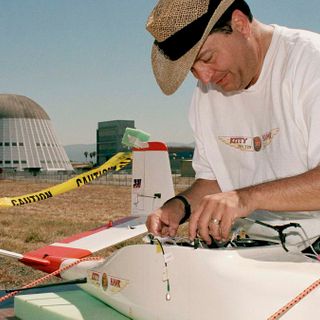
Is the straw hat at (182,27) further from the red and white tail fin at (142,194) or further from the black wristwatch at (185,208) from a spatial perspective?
the red and white tail fin at (142,194)

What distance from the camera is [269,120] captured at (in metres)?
2.76

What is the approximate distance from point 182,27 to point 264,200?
86cm

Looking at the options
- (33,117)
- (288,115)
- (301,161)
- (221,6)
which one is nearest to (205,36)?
(221,6)

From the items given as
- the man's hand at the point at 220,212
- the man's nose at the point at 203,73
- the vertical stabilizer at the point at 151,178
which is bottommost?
the vertical stabilizer at the point at 151,178

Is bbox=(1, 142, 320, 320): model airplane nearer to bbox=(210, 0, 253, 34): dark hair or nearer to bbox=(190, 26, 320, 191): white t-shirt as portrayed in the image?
bbox=(190, 26, 320, 191): white t-shirt

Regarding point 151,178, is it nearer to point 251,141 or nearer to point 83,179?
point 83,179

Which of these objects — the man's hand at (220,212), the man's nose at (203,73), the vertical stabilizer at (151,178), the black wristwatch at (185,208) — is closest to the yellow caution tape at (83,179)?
the vertical stabilizer at (151,178)

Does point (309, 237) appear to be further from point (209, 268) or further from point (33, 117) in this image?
point (33, 117)

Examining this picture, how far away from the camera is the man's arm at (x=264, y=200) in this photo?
225 centimetres

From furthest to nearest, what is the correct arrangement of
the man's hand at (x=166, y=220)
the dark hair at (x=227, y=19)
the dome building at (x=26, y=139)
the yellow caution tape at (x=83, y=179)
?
1. the dome building at (x=26, y=139)
2. the yellow caution tape at (x=83, y=179)
3. the man's hand at (x=166, y=220)
4. the dark hair at (x=227, y=19)

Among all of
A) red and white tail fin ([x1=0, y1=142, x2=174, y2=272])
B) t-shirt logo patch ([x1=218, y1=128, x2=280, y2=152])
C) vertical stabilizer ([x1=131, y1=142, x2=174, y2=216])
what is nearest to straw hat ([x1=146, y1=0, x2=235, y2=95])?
t-shirt logo patch ([x1=218, y1=128, x2=280, y2=152])

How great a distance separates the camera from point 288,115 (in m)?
2.59

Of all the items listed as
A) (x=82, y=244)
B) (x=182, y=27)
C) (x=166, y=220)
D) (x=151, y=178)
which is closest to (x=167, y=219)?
(x=166, y=220)

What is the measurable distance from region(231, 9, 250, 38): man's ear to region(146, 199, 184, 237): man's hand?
1072 millimetres
